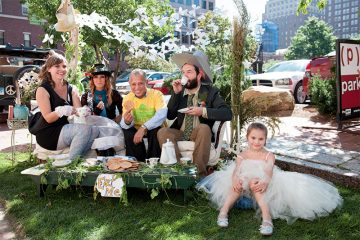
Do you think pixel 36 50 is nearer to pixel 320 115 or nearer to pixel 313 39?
pixel 320 115

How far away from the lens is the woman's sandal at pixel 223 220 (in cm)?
309

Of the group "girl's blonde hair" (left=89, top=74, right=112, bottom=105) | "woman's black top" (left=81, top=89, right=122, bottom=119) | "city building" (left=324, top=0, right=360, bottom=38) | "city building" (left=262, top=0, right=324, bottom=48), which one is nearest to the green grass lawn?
"woman's black top" (left=81, top=89, right=122, bottom=119)

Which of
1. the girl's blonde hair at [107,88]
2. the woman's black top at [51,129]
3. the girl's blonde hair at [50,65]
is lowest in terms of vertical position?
the woman's black top at [51,129]

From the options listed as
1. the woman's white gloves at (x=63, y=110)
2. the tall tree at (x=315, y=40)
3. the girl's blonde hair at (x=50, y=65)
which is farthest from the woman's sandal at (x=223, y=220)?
the tall tree at (x=315, y=40)

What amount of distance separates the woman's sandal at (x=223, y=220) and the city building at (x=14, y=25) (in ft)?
120

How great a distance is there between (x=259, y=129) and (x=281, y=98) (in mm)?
6287

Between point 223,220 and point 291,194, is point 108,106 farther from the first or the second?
point 291,194

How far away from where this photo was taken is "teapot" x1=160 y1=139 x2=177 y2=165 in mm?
3871

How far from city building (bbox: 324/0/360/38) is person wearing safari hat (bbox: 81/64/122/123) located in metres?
161

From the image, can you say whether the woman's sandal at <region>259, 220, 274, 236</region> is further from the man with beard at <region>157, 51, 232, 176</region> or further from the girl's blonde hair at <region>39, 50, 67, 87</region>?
the girl's blonde hair at <region>39, 50, 67, 87</region>

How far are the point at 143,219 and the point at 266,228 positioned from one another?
3.49 ft

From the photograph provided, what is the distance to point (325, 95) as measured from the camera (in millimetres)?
8109

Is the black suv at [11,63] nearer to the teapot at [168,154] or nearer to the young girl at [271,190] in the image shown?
the teapot at [168,154]

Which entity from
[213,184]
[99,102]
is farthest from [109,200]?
[99,102]
